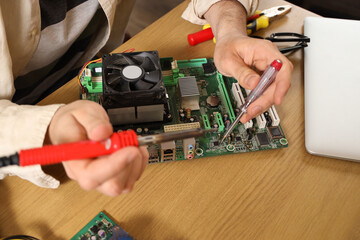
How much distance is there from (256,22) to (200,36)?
0.26 m

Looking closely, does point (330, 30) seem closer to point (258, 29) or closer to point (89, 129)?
point (258, 29)

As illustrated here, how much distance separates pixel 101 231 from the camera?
0.81 metres

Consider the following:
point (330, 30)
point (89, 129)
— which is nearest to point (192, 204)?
point (89, 129)

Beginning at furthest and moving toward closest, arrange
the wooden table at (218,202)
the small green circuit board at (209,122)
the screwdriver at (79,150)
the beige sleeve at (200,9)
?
1. the beige sleeve at (200,9)
2. the small green circuit board at (209,122)
3. the wooden table at (218,202)
4. the screwdriver at (79,150)

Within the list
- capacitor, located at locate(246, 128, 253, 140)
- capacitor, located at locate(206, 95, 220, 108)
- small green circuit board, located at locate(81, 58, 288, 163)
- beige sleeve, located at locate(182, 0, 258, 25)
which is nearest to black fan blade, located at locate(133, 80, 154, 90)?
small green circuit board, located at locate(81, 58, 288, 163)

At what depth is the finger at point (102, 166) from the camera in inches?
23.3

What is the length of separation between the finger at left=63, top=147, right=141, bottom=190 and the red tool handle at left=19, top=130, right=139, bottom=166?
0.07ft

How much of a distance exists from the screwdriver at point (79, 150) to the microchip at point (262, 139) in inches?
16.2

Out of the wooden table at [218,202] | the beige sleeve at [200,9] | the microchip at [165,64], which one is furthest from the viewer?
the beige sleeve at [200,9]

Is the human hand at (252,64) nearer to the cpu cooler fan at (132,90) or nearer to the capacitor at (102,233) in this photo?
the cpu cooler fan at (132,90)

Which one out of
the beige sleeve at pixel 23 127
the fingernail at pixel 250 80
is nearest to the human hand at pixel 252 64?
the fingernail at pixel 250 80

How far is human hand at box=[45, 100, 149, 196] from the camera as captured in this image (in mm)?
599

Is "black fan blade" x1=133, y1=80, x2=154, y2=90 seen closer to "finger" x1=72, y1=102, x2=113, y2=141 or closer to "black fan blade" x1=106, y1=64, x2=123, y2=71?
"black fan blade" x1=106, y1=64, x2=123, y2=71

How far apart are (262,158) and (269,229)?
0.23 meters
